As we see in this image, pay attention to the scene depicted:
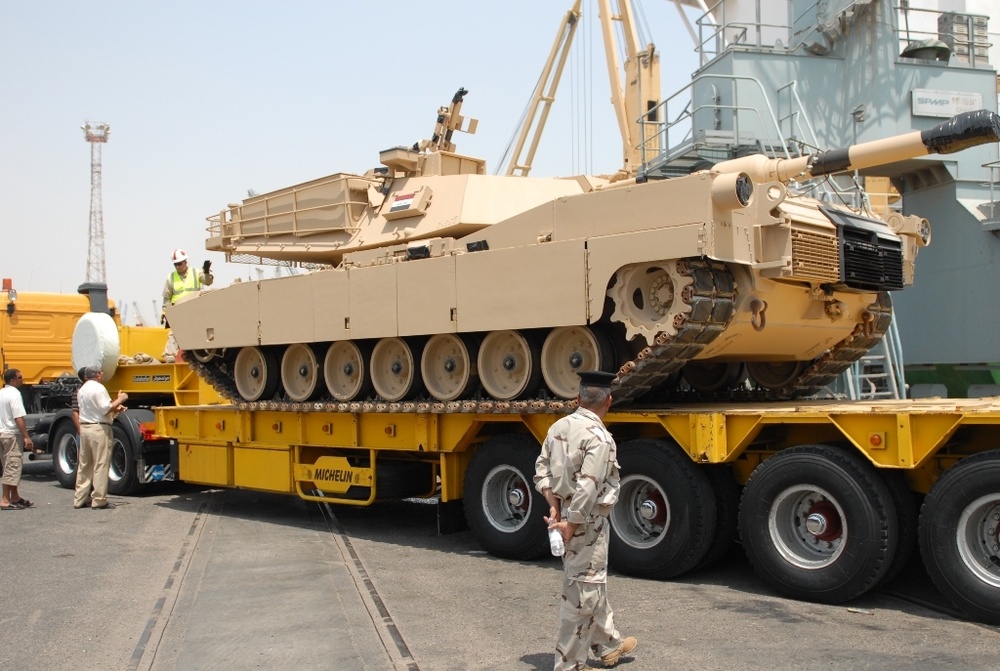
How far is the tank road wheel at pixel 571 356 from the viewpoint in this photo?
364 inches

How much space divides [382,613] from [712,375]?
5400mm

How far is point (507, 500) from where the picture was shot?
10188mm

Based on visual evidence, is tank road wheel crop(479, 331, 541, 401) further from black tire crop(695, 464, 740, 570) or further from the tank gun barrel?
the tank gun barrel

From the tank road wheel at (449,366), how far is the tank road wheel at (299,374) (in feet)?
6.23

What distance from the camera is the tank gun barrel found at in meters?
8.37

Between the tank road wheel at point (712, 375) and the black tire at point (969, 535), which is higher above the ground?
the tank road wheel at point (712, 375)

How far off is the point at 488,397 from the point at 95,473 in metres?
6.23

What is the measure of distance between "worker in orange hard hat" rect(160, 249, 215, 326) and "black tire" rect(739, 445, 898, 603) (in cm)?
963

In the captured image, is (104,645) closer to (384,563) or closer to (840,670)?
(384,563)

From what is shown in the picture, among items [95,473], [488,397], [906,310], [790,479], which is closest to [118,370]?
[95,473]

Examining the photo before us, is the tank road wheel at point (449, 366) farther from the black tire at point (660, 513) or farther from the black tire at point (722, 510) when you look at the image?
the black tire at point (722, 510)

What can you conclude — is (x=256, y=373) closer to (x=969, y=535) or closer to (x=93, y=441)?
(x=93, y=441)

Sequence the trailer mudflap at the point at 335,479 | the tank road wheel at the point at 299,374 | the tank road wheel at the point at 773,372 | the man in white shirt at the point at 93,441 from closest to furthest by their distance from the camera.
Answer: the tank road wheel at the point at 773,372
the trailer mudflap at the point at 335,479
the tank road wheel at the point at 299,374
the man in white shirt at the point at 93,441

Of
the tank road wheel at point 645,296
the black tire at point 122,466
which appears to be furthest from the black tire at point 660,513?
the black tire at point 122,466
